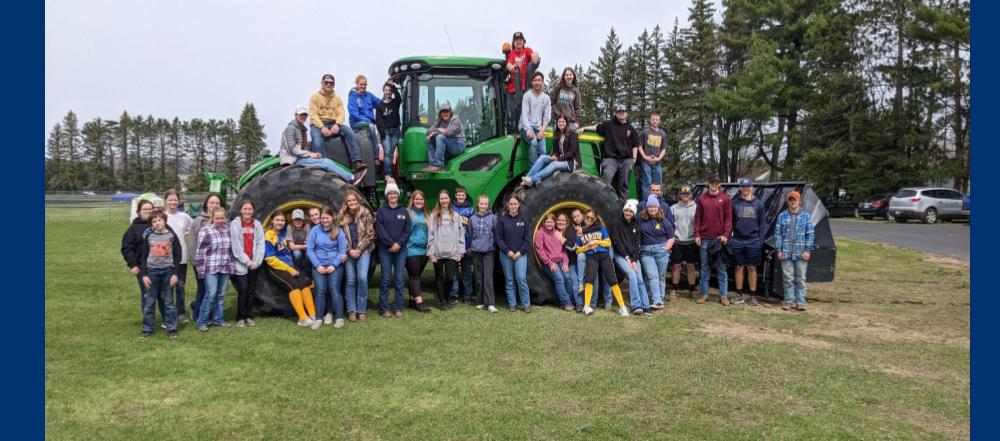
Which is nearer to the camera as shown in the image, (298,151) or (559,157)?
(298,151)

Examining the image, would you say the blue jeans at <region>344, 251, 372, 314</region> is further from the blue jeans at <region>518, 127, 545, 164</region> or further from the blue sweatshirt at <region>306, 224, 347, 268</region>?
the blue jeans at <region>518, 127, 545, 164</region>

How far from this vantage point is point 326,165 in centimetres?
751

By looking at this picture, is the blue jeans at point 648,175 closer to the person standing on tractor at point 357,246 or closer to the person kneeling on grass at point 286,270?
the person standing on tractor at point 357,246

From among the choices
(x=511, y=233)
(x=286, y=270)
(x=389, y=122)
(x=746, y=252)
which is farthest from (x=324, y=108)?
(x=746, y=252)

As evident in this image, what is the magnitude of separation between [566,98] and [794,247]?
12.3 feet

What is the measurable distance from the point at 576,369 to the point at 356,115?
4.78m

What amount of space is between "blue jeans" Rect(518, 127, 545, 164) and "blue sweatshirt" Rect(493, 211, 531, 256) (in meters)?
0.91

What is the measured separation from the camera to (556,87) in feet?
28.0

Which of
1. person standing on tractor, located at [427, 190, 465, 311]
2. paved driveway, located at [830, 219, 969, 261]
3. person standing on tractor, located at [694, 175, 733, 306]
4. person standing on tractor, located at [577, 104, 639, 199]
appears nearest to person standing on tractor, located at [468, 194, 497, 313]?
person standing on tractor, located at [427, 190, 465, 311]

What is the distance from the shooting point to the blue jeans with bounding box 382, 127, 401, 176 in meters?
8.34

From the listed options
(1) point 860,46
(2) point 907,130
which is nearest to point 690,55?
(1) point 860,46

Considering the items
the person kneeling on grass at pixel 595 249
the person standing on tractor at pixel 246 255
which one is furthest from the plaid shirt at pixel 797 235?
the person standing on tractor at pixel 246 255

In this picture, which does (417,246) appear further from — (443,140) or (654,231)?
(654,231)

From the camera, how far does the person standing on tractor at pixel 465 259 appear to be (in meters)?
7.84
